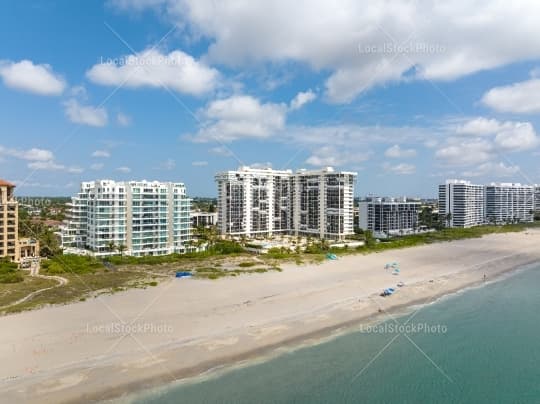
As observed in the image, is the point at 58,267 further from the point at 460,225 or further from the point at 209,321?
the point at 460,225

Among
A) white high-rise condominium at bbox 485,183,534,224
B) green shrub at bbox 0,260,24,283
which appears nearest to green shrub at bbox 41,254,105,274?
green shrub at bbox 0,260,24,283

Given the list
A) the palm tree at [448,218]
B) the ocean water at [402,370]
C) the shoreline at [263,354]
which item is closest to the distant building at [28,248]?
the shoreline at [263,354]

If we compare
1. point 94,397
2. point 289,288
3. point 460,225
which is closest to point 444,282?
point 289,288

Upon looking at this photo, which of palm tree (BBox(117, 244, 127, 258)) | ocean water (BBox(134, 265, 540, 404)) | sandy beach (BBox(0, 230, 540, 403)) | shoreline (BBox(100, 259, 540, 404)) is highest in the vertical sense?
palm tree (BBox(117, 244, 127, 258))

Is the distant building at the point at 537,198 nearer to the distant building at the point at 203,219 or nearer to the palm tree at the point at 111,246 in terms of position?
the distant building at the point at 203,219

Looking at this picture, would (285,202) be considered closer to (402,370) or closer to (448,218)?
(448,218)

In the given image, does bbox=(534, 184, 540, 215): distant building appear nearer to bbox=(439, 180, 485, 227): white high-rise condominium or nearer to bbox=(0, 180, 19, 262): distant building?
bbox=(439, 180, 485, 227): white high-rise condominium
